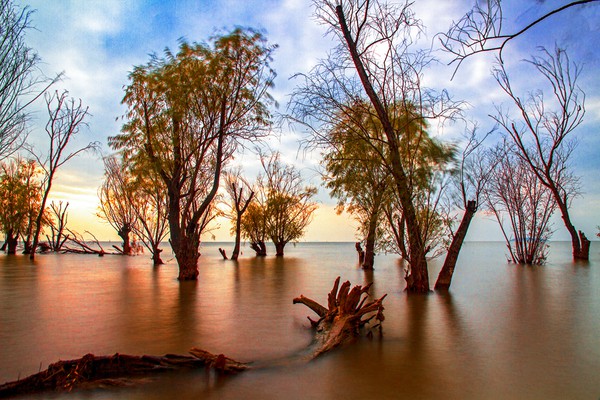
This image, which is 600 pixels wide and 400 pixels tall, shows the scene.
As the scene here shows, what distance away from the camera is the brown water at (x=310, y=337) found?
3.61 meters

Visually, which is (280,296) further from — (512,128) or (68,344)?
(512,128)

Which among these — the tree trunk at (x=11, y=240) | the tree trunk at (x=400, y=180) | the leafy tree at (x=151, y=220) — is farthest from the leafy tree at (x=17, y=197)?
the tree trunk at (x=400, y=180)

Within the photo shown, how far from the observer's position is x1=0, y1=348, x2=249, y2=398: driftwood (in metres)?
3.33

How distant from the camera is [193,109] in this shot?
1274 cm

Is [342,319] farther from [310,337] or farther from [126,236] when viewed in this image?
[126,236]

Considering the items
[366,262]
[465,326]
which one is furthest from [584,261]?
[465,326]

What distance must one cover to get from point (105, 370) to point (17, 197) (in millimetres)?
31550

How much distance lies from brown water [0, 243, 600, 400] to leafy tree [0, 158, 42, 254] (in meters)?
22.5

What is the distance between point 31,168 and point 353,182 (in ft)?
97.9

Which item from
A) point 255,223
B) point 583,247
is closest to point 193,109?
point 255,223

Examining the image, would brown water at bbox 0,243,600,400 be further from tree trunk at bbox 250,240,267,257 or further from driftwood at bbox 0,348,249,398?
tree trunk at bbox 250,240,267,257

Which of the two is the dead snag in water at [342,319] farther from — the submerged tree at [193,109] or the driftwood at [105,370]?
the submerged tree at [193,109]

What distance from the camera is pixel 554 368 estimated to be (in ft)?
13.9

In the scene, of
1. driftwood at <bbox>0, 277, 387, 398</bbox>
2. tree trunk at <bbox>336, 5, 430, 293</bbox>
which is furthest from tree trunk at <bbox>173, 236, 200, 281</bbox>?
driftwood at <bbox>0, 277, 387, 398</bbox>
